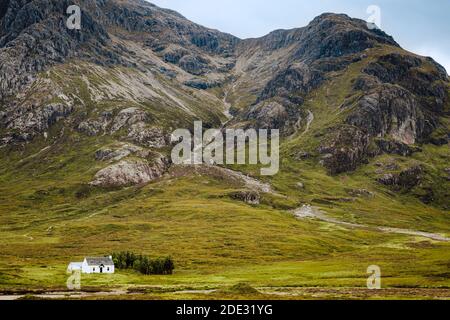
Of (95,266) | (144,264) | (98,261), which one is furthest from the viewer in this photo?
(144,264)

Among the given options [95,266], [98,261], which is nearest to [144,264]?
[98,261]

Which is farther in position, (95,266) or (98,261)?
(98,261)

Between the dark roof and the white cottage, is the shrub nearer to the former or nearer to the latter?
the dark roof

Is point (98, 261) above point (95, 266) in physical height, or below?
above

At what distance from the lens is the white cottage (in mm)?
153000

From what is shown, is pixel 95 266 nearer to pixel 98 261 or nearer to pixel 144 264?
pixel 98 261

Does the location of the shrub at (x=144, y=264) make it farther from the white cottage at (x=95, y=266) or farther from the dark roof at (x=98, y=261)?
the white cottage at (x=95, y=266)

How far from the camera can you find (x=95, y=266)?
15350cm

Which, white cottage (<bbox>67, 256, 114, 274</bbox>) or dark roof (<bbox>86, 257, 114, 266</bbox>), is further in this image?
dark roof (<bbox>86, 257, 114, 266</bbox>)

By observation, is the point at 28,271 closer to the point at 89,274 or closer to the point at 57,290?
the point at 89,274

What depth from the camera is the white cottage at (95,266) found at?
153000 millimetres

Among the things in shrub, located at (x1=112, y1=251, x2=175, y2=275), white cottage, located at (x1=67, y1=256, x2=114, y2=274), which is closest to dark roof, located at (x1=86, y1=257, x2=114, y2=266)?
white cottage, located at (x1=67, y1=256, x2=114, y2=274)
